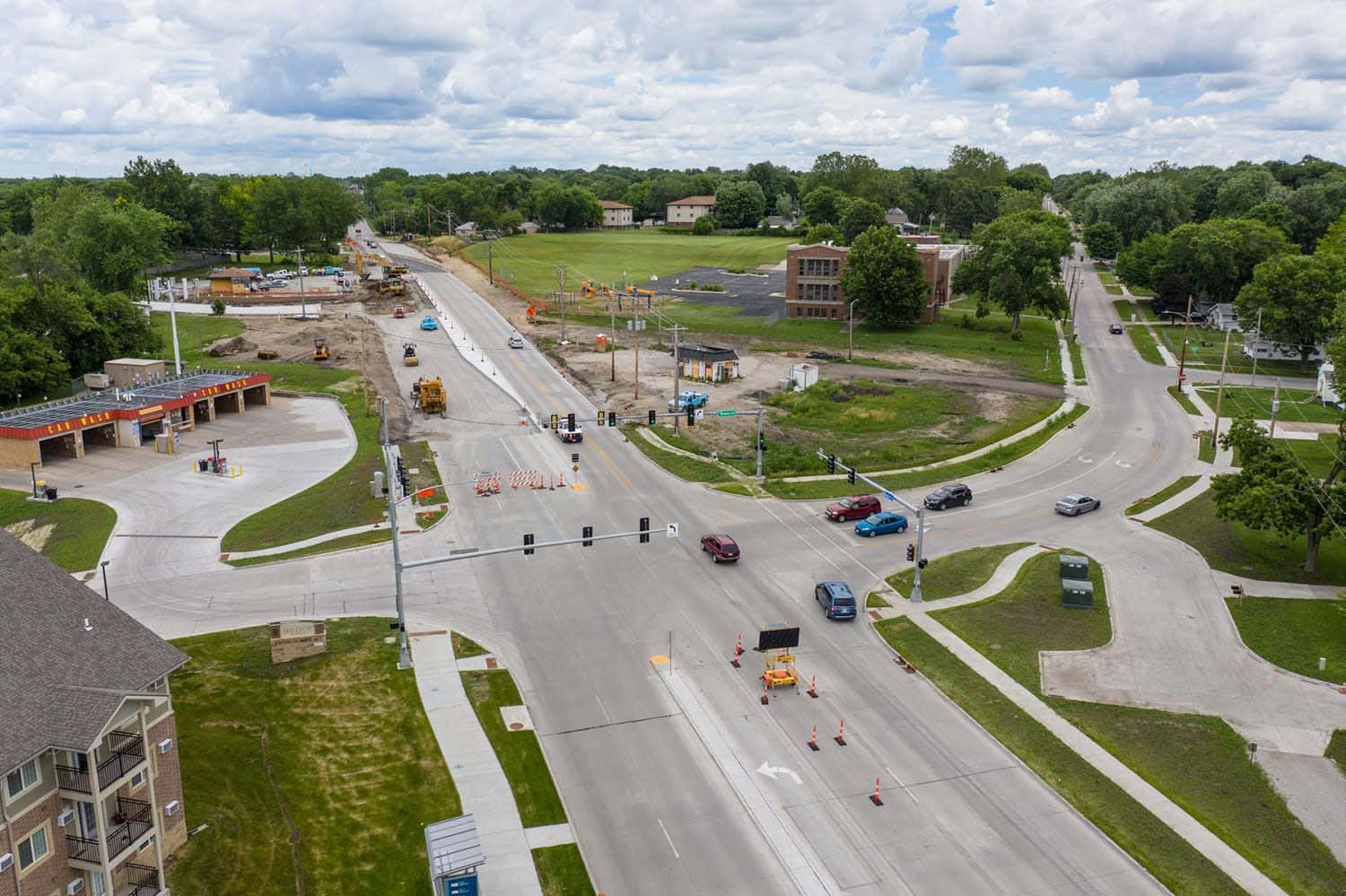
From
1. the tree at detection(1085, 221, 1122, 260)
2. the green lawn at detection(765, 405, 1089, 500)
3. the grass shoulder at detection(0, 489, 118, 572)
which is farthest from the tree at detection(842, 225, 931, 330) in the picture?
the tree at detection(1085, 221, 1122, 260)

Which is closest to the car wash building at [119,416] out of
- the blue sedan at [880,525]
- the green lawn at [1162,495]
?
the blue sedan at [880,525]

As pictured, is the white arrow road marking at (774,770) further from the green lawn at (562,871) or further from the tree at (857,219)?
the tree at (857,219)

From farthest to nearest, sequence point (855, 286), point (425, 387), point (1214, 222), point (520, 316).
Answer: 1. point (1214, 222)
2. point (520, 316)
3. point (855, 286)
4. point (425, 387)

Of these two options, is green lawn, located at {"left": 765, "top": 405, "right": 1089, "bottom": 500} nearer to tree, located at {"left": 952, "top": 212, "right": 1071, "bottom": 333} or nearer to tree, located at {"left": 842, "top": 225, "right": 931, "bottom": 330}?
tree, located at {"left": 842, "top": 225, "right": 931, "bottom": 330}

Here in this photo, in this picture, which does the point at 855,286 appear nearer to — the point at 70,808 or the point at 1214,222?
the point at 1214,222

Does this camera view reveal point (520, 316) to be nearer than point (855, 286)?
No

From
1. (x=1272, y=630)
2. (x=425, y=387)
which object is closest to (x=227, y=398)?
(x=425, y=387)
